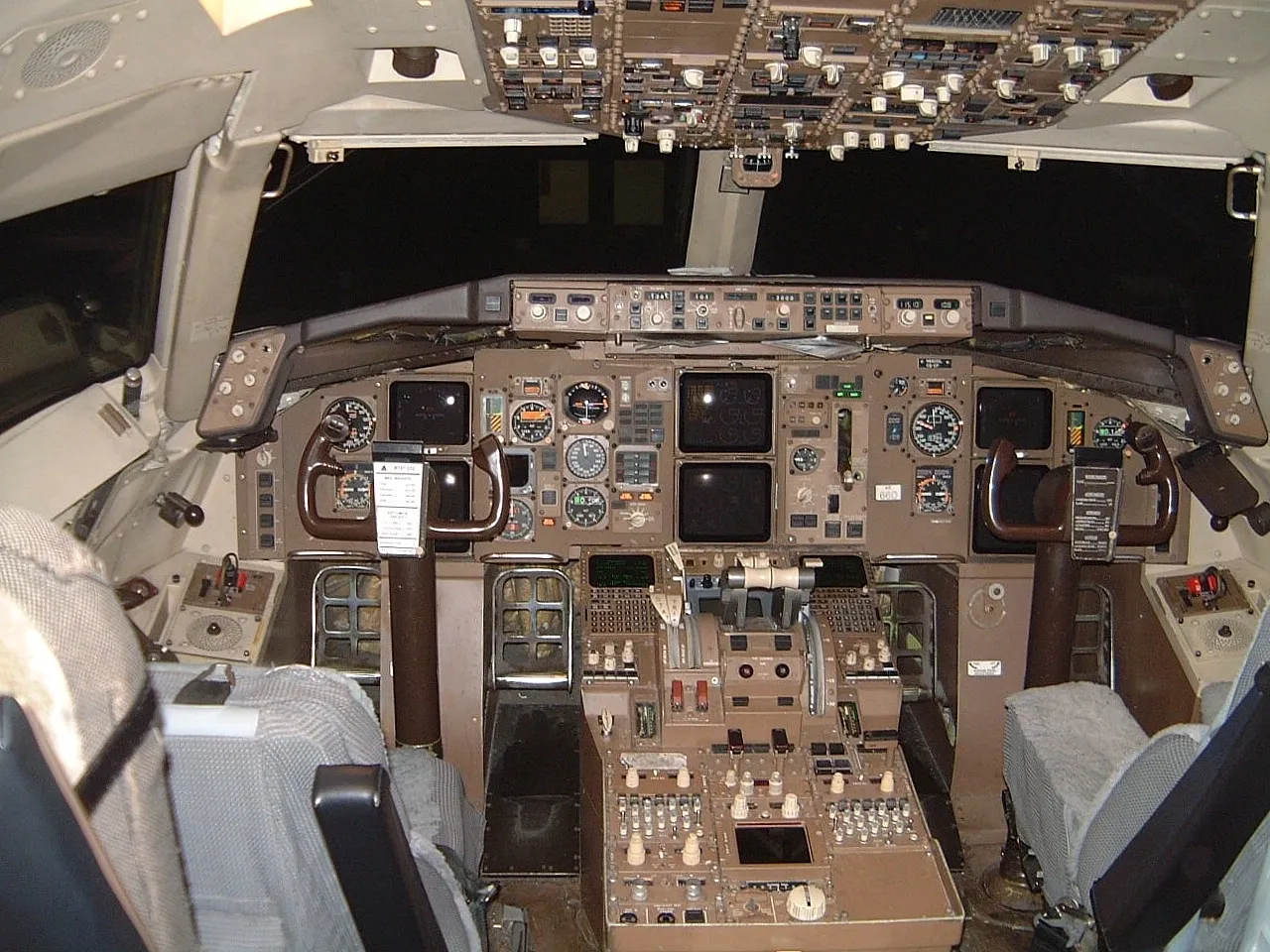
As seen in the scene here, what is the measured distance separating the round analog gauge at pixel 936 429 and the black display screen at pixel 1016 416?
0.31 feet

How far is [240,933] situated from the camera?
1.53 m

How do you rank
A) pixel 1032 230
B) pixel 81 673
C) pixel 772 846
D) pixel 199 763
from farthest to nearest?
pixel 1032 230 → pixel 772 846 → pixel 199 763 → pixel 81 673

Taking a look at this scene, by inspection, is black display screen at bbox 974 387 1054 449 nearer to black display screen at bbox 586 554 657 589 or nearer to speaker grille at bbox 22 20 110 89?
black display screen at bbox 586 554 657 589

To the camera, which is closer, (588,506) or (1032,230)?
(588,506)

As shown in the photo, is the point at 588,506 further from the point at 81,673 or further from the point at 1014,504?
the point at 81,673

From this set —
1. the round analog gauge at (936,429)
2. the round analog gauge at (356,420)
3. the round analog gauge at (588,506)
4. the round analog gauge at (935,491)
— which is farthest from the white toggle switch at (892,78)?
the round analog gauge at (356,420)

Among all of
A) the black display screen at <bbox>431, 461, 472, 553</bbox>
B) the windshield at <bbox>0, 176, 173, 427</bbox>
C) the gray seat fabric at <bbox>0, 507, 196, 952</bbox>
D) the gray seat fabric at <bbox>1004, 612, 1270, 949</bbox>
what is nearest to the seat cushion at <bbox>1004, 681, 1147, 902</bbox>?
the gray seat fabric at <bbox>1004, 612, 1270, 949</bbox>

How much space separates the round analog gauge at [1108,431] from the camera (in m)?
4.41

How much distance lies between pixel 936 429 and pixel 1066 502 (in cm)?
83

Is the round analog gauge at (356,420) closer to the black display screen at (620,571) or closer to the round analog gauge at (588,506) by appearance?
the round analog gauge at (588,506)

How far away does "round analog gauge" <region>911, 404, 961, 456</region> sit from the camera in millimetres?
4398

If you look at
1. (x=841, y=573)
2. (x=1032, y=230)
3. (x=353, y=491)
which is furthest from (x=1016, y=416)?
(x=353, y=491)

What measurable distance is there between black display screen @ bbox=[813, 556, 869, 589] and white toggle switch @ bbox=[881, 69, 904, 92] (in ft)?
6.08

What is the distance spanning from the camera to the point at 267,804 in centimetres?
142
